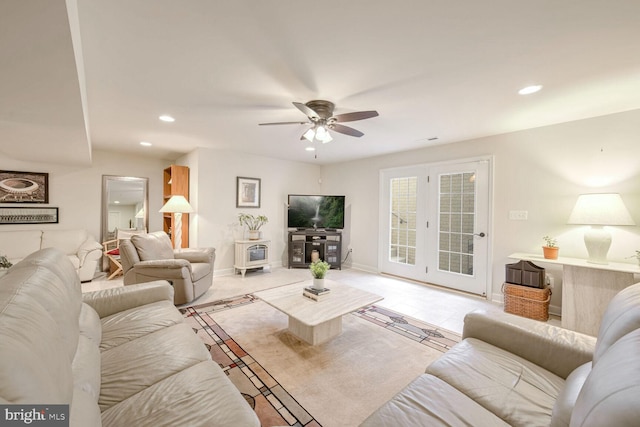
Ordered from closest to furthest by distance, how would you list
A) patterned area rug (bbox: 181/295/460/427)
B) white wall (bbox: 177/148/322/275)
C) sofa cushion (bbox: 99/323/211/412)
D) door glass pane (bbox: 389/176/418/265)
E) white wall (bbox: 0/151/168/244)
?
sofa cushion (bbox: 99/323/211/412) → patterned area rug (bbox: 181/295/460/427) → white wall (bbox: 0/151/168/244) → white wall (bbox: 177/148/322/275) → door glass pane (bbox: 389/176/418/265)

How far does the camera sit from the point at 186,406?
3.30 ft

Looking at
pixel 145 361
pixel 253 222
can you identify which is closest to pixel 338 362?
pixel 145 361

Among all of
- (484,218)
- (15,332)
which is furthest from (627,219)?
(15,332)

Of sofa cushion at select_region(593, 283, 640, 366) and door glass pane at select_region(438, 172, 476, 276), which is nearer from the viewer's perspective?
sofa cushion at select_region(593, 283, 640, 366)

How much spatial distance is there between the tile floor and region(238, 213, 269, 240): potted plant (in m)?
0.73

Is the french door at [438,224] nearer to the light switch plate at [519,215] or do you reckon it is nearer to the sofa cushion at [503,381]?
the light switch plate at [519,215]

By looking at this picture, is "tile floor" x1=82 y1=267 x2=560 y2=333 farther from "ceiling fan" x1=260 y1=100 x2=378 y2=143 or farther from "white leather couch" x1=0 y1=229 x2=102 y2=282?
"ceiling fan" x1=260 y1=100 x2=378 y2=143

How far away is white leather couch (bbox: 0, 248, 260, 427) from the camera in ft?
2.37

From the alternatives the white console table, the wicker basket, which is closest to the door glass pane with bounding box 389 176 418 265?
the wicker basket

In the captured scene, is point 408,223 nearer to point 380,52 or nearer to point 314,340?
point 314,340

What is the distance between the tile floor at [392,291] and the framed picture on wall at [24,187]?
5.58 ft

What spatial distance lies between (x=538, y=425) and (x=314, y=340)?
162 centimetres

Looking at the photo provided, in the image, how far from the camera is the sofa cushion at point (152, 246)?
3.18m

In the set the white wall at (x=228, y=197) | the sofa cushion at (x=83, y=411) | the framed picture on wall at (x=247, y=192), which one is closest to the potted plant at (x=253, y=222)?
the white wall at (x=228, y=197)
